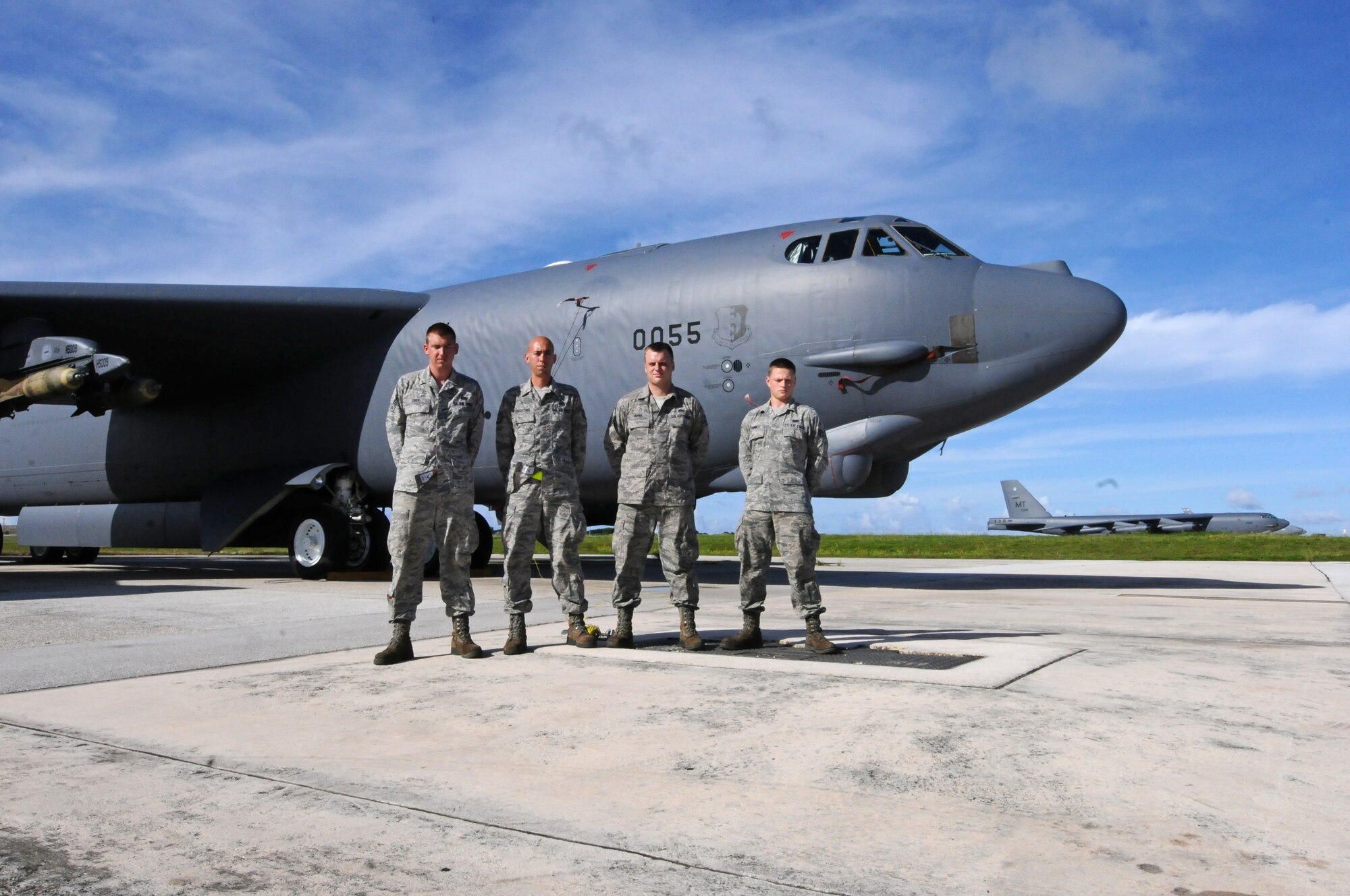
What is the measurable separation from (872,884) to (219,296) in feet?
42.0

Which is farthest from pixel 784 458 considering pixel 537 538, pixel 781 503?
pixel 537 538

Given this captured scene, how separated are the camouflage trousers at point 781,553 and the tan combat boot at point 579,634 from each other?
0.96 meters

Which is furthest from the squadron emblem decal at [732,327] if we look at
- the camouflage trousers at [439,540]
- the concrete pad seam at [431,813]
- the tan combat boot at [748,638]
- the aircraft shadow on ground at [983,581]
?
the concrete pad seam at [431,813]

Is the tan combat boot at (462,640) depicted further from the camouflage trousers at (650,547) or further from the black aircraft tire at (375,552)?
the black aircraft tire at (375,552)

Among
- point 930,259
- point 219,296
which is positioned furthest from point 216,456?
point 930,259

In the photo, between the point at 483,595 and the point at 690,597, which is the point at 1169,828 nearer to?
the point at 690,597

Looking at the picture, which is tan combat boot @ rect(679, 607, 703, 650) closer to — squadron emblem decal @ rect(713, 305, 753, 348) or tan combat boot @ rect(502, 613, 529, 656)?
tan combat boot @ rect(502, 613, 529, 656)

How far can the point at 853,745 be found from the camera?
351 cm

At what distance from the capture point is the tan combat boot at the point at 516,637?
18.9ft

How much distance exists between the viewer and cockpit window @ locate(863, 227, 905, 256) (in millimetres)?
10477

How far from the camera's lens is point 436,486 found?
19.5 feet

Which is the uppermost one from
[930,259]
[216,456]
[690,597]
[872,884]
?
[930,259]

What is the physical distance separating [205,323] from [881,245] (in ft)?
29.9

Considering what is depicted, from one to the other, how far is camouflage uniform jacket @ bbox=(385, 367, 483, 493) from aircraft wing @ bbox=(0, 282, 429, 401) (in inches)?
308
